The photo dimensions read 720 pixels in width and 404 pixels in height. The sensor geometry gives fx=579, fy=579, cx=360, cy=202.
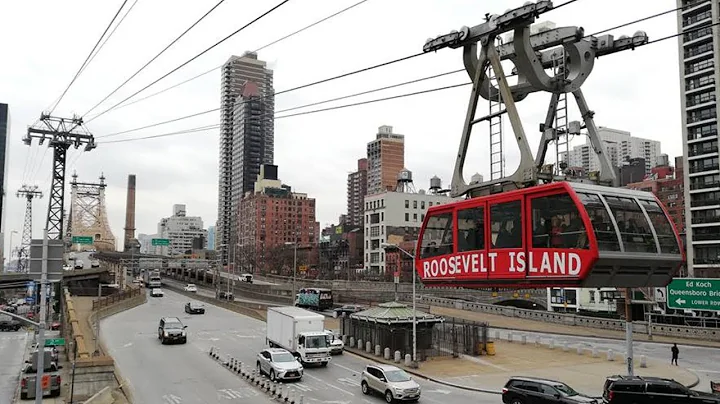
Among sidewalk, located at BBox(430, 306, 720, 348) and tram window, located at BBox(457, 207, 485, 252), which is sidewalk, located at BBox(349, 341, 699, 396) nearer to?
sidewalk, located at BBox(430, 306, 720, 348)

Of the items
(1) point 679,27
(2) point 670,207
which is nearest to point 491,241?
(1) point 679,27

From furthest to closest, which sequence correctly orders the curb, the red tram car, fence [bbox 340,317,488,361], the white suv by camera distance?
fence [bbox 340,317,488,361] < the curb < the white suv < the red tram car

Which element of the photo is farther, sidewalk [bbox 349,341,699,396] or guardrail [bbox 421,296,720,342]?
guardrail [bbox 421,296,720,342]

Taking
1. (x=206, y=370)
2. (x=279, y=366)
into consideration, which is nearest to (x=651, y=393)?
(x=279, y=366)

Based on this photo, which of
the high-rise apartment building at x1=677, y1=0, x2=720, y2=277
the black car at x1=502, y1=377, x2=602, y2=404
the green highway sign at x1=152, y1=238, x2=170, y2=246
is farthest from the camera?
the green highway sign at x1=152, y1=238, x2=170, y2=246

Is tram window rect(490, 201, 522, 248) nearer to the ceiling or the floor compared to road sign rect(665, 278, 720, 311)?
nearer to the ceiling

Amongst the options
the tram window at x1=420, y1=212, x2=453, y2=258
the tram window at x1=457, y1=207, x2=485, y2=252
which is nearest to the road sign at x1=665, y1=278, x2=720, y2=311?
the tram window at x1=420, y1=212, x2=453, y2=258

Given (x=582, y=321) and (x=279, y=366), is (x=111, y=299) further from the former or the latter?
(x=582, y=321)
